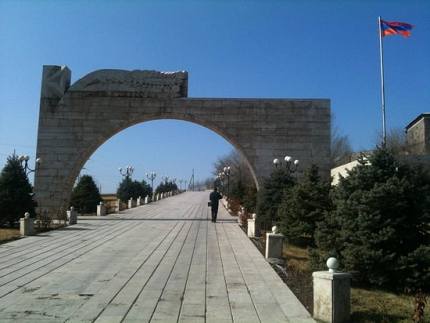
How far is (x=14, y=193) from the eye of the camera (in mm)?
19453

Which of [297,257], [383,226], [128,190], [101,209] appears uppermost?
[128,190]

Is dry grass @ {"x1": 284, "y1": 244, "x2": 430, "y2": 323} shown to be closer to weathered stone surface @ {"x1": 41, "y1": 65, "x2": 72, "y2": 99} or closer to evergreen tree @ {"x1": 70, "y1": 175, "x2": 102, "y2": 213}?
weathered stone surface @ {"x1": 41, "y1": 65, "x2": 72, "y2": 99}

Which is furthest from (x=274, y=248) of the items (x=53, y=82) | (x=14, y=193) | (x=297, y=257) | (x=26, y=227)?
(x=53, y=82)

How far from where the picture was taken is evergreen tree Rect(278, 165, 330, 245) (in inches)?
595

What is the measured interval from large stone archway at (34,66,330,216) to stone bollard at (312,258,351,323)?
825 inches

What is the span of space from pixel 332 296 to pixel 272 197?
14.3 metres

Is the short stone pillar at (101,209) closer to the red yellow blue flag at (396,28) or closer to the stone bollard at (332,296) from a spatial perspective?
the red yellow blue flag at (396,28)

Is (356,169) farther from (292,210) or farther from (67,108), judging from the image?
(67,108)

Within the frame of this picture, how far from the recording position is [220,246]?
46.6 feet

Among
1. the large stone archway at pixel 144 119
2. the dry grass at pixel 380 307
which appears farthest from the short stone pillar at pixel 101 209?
the dry grass at pixel 380 307

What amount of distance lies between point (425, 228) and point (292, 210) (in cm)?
691

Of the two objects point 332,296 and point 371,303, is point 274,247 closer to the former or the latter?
point 371,303

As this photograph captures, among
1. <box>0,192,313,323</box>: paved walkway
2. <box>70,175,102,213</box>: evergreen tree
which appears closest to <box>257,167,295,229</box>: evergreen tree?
<box>0,192,313,323</box>: paved walkway

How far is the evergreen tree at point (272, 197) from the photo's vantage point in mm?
19453
